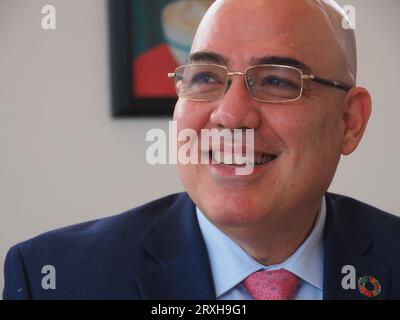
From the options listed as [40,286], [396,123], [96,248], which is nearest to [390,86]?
[396,123]

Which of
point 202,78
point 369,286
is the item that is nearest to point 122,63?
point 202,78

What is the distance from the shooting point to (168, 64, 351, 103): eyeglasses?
0.86 m

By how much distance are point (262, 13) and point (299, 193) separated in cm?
29

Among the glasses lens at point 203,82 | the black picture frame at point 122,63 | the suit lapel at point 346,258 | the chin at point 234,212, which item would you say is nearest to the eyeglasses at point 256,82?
the glasses lens at point 203,82

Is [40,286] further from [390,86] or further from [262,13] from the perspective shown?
[390,86]

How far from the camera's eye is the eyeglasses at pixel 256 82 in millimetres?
858

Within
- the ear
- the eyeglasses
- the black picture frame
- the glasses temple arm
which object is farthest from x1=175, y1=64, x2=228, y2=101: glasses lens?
the black picture frame

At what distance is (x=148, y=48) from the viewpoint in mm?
1529

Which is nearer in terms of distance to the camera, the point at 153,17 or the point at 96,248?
the point at 96,248

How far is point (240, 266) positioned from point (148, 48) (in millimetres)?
802

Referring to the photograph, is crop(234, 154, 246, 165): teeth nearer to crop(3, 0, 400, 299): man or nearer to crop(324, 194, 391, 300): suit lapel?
crop(3, 0, 400, 299): man

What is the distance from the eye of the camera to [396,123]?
166 cm

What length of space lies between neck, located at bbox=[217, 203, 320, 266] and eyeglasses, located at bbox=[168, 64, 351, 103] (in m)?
0.19

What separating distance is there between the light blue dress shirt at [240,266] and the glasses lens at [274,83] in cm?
24
